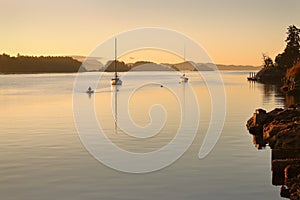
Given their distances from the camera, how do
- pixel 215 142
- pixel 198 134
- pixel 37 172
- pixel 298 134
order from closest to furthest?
pixel 37 172 → pixel 298 134 → pixel 215 142 → pixel 198 134

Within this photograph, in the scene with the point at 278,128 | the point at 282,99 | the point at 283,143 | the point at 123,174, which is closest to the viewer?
the point at 123,174

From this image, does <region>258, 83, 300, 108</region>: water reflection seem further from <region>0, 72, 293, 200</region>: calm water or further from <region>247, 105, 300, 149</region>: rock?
<region>0, 72, 293, 200</region>: calm water

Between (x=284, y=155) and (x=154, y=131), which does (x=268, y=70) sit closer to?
(x=154, y=131)

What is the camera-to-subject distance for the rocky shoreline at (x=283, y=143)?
82.0 feet

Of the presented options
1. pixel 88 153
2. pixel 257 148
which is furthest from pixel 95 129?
pixel 257 148

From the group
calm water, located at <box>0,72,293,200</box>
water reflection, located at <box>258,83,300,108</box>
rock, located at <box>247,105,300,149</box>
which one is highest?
water reflection, located at <box>258,83,300,108</box>

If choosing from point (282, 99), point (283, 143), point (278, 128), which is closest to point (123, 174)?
point (283, 143)

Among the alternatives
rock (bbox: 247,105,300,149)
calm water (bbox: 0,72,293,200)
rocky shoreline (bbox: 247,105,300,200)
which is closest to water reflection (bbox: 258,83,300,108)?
rocky shoreline (bbox: 247,105,300,200)

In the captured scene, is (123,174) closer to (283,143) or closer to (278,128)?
(283,143)

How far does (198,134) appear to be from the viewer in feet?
153

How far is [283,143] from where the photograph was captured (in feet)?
119

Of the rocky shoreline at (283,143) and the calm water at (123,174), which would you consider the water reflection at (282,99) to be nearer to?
the rocky shoreline at (283,143)

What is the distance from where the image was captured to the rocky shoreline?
82.0 feet

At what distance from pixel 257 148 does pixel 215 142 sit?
4.49 metres
